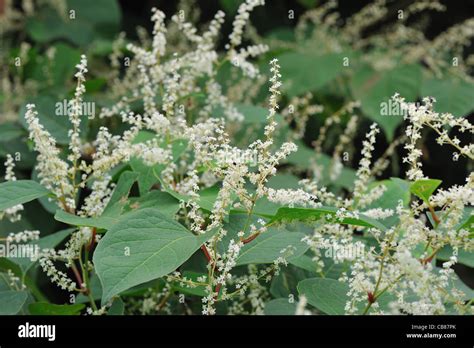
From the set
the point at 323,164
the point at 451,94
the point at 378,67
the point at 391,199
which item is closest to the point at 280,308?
the point at 391,199

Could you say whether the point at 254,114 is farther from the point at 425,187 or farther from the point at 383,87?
the point at 383,87

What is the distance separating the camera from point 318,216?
1336mm

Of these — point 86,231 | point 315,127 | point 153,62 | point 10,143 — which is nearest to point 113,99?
point 10,143

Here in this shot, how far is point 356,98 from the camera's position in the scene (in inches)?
119

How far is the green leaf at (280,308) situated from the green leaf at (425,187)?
0.32m

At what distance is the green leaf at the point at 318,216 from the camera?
1.28 metres

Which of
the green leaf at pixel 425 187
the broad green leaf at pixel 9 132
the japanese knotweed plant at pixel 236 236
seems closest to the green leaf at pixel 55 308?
the japanese knotweed plant at pixel 236 236

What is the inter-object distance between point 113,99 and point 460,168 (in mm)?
1723

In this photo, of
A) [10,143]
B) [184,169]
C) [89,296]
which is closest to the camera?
[89,296]

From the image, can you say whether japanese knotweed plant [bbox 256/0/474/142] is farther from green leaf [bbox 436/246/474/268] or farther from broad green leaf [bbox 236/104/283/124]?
green leaf [bbox 436/246/474/268]

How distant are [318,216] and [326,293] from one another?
15 cm

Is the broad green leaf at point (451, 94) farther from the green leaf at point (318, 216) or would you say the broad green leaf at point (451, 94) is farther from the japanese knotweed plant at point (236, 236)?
the green leaf at point (318, 216)

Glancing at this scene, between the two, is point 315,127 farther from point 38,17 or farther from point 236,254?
point 236,254

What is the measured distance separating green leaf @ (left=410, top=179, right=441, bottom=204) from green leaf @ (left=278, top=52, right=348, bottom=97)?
1677 mm
